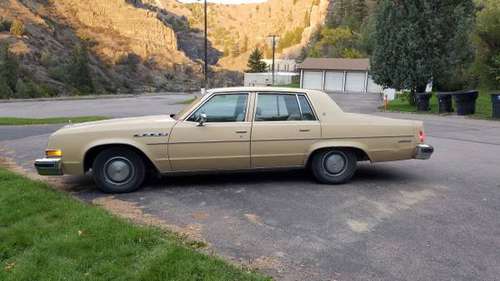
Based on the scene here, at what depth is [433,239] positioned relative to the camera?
15.1 feet

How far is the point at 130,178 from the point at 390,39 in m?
21.8

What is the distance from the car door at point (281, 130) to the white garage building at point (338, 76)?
50.0 m

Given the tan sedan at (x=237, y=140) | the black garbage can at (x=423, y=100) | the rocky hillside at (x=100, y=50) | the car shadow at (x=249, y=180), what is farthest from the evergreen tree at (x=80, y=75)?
the tan sedan at (x=237, y=140)

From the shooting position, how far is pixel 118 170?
631 cm

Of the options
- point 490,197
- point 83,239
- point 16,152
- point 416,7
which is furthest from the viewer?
point 416,7

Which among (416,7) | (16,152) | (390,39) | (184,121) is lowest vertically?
(16,152)

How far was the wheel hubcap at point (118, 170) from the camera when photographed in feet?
20.7

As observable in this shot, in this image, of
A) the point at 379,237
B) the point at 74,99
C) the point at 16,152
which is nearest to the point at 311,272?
the point at 379,237

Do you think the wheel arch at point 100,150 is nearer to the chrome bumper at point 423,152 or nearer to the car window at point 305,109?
the car window at point 305,109

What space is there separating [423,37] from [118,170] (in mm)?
22136

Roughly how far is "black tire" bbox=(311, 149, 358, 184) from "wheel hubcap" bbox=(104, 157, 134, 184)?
2.68m

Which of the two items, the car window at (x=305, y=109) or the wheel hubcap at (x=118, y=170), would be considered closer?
the wheel hubcap at (x=118, y=170)

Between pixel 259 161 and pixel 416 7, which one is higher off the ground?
pixel 416 7

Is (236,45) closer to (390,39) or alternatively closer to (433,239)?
(390,39)
